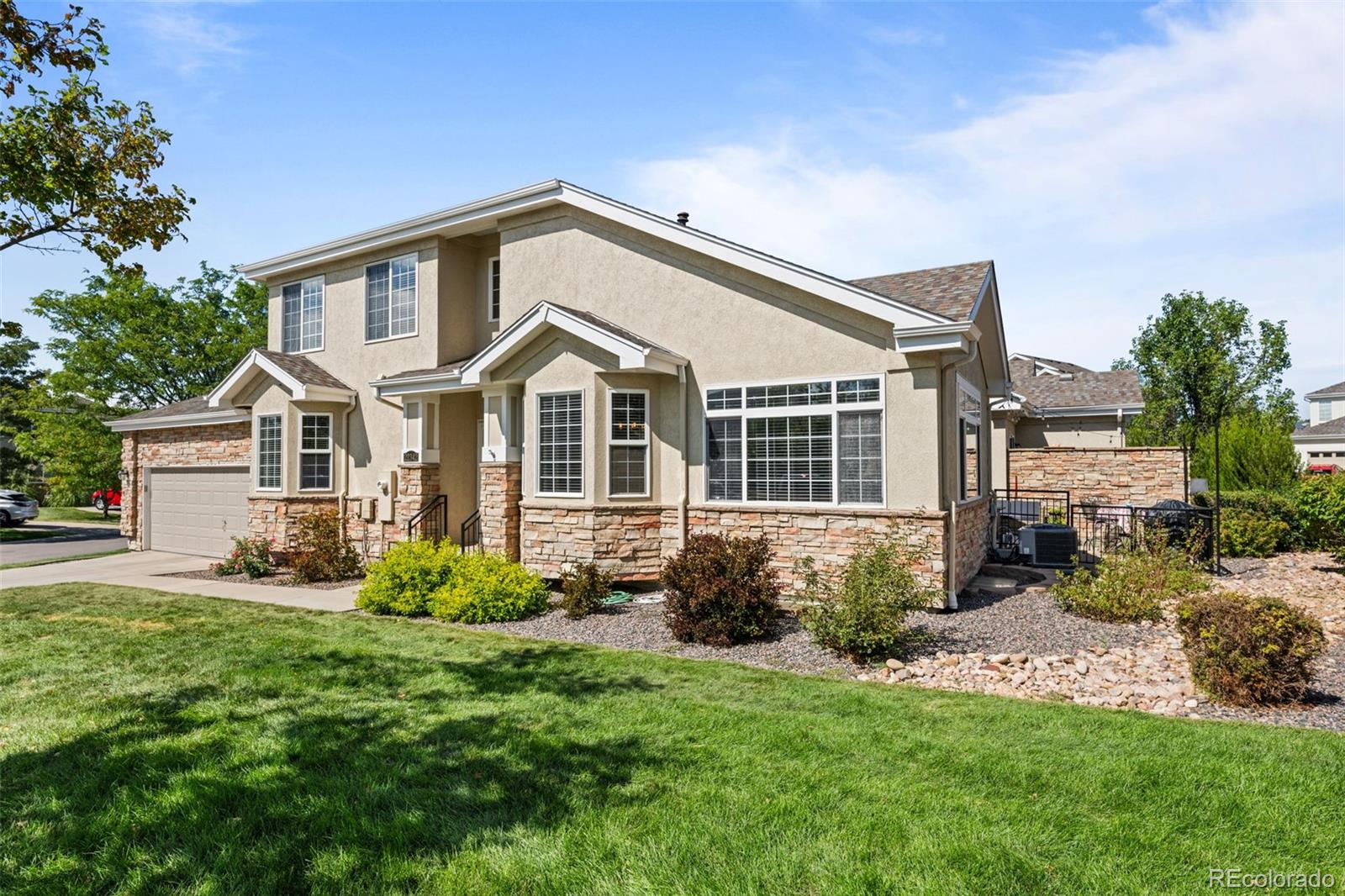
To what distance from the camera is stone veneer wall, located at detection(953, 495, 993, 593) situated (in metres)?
10.5

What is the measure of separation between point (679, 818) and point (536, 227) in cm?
1145

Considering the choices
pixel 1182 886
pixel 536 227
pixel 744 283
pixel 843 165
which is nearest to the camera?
pixel 1182 886

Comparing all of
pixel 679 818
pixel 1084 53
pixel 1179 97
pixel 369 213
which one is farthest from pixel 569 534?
pixel 1179 97

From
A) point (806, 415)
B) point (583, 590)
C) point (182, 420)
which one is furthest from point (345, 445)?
point (806, 415)

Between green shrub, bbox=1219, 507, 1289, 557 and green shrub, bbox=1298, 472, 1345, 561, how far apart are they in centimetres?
48

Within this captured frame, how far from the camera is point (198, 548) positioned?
17906 millimetres

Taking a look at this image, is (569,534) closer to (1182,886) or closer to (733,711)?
(733,711)

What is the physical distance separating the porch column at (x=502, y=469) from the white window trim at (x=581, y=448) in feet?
1.91

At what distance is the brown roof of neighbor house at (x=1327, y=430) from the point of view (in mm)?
40312

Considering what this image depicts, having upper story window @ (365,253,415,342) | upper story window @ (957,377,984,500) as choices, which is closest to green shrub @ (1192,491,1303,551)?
upper story window @ (957,377,984,500)

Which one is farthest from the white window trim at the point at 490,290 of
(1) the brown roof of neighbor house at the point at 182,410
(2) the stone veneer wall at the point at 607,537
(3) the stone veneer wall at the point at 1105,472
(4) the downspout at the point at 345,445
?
(3) the stone veneer wall at the point at 1105,472

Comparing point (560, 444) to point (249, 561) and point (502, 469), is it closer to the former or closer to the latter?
point (502, 469)

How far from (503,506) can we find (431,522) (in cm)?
246

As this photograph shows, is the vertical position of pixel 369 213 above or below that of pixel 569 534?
above
